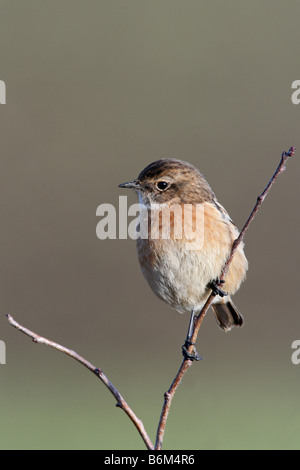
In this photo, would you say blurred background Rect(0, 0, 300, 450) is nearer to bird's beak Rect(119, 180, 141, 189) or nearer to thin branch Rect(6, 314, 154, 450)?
Answer: bird's beak Rect(119, 180, 141, 189)

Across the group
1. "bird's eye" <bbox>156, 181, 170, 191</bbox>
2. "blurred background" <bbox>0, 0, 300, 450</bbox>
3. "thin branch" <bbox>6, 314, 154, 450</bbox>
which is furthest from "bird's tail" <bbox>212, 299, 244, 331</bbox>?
"blurred background" <bbox>0, 0, 300, 450</bbox>

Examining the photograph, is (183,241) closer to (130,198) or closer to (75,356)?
(75,356)

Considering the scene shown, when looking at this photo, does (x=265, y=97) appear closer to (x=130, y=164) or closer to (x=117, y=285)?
(x=130, y=164)

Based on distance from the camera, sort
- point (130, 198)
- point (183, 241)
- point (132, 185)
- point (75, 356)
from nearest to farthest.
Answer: point (75, 356)
point (183, 241)
point (132, 185)
point (130, 198)

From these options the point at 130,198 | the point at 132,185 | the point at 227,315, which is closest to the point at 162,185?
the point at 132,185

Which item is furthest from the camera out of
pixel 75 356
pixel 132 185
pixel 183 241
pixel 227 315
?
pixel 227 315

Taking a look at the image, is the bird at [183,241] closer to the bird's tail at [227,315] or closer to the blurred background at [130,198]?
the bird's tail at [227,315]
